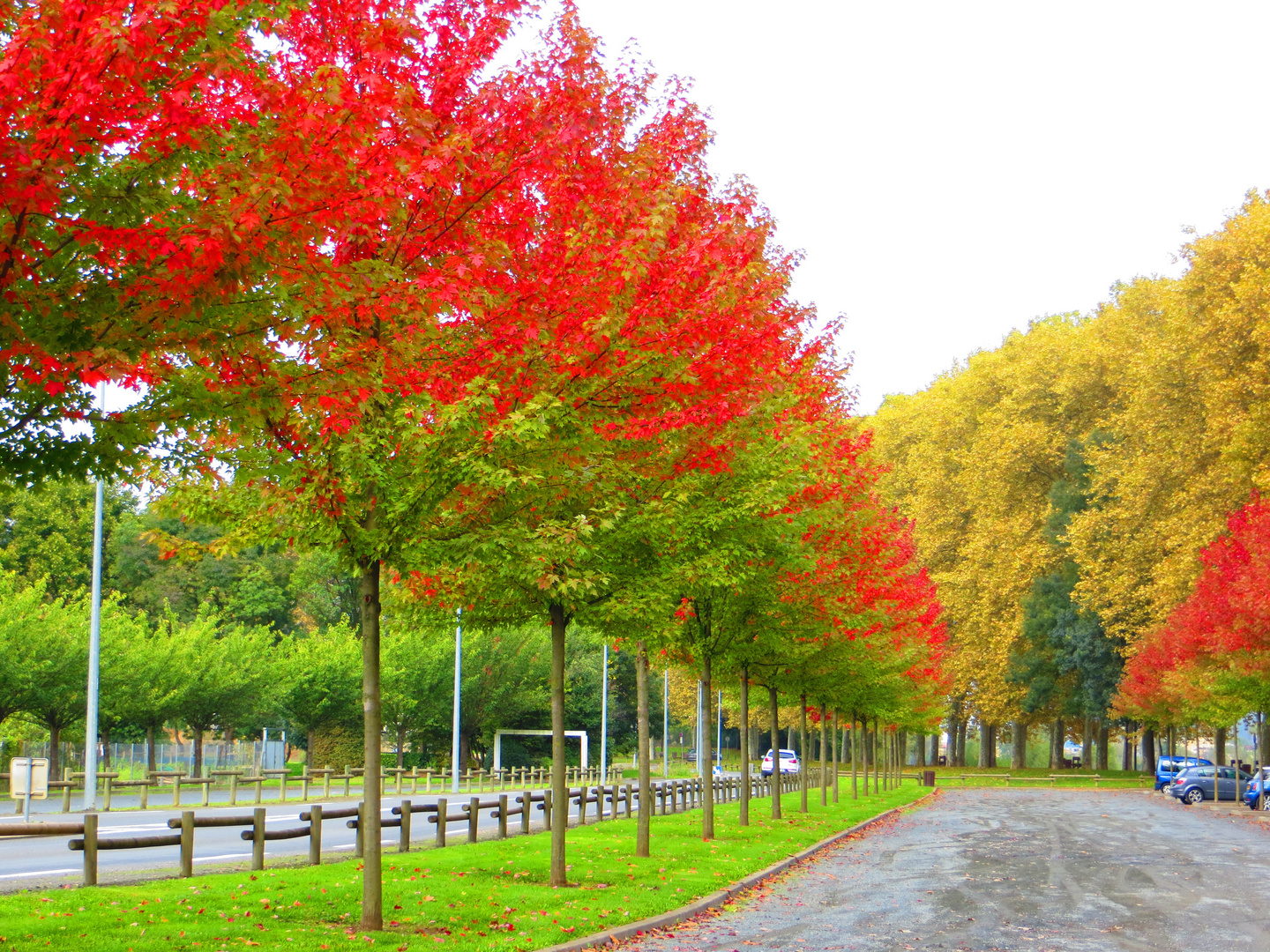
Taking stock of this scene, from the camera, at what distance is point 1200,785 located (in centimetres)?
4575

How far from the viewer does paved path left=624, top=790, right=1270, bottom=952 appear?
457 inches

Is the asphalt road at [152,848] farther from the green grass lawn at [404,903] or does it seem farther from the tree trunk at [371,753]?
the tree trunk at [371,753]

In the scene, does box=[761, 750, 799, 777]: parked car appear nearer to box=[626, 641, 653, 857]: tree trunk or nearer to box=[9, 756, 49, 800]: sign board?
box=[9, 756, 49, 800]: sign board

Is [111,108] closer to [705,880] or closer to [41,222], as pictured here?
[41,222]

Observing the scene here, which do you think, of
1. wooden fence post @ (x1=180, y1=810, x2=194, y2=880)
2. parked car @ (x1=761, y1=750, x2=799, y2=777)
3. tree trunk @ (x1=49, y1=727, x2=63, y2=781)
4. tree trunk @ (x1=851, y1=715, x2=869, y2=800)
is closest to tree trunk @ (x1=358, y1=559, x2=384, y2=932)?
wooden fence post @ (x1=180, y1=810, x2=194, y2=880)

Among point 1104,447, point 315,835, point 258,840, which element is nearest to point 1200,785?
point 1104,447

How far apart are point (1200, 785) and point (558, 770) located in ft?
126

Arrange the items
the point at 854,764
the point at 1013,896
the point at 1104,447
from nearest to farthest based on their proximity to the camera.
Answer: the point at 1013,896 < the point at 854,764 < the point at 1104,447

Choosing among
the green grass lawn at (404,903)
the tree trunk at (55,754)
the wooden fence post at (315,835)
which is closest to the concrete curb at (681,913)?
the green grass lawn at (404,903)

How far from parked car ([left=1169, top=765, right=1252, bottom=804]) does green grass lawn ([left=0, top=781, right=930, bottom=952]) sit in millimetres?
32806

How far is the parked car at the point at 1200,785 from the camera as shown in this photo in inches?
1797

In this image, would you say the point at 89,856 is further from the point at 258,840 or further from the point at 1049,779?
the point at 1049,779

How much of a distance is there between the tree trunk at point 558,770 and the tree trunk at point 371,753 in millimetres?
3486

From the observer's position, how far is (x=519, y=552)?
12469 millimetres
